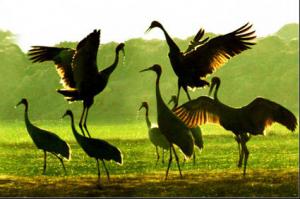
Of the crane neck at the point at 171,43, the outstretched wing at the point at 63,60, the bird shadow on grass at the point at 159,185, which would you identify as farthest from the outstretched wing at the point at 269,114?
the outstretched wing at the point at 63,60

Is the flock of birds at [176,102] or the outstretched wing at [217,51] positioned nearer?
the flock of birds at [176,102]

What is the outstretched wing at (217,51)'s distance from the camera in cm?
611

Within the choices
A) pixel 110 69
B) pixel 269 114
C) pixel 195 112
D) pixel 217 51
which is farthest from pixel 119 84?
pixel 269 114

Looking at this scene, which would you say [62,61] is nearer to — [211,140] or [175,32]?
[175,32]

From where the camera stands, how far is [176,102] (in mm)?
6164

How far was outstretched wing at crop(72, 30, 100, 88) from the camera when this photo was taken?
5941 millimetres

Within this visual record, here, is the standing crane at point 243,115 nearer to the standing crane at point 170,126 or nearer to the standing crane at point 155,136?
the standing crane at point 170,126

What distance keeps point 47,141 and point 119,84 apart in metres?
0.81

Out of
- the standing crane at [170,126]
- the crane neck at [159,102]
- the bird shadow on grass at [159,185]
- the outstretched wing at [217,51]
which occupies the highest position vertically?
the outstretched wing at [217,51]

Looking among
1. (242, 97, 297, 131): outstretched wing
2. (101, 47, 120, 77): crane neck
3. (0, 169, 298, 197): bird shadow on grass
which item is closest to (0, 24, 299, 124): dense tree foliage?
(101, 47, 120, 77): crane neck

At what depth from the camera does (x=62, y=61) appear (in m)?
6.04

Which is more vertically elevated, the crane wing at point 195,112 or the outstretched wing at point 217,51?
the outstretched wing at point 217,51

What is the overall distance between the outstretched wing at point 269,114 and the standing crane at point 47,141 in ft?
5.50

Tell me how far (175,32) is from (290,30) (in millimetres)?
1226
